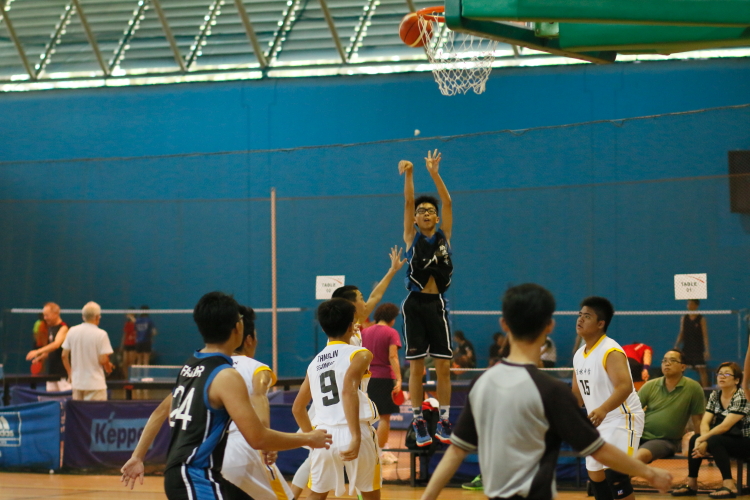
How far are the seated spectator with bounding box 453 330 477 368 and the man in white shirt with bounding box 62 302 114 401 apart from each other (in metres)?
4.45

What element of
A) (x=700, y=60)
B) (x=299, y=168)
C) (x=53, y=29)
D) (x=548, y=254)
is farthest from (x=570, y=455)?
(x=53, y=29)

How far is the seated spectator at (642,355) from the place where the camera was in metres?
10.2

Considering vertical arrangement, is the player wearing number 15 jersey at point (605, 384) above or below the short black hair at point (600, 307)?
below

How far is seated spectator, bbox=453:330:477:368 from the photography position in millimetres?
11117

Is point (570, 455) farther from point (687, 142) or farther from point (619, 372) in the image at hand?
point (687, 142)

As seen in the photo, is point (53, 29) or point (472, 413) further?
point (53, 29)

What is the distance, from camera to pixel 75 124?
1800cm

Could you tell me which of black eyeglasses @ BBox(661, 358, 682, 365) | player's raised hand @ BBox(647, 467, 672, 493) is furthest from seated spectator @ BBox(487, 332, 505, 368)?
player's raised hand @ BBox(647, 467, 672, 493)

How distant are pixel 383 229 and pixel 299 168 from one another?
339 centimetres

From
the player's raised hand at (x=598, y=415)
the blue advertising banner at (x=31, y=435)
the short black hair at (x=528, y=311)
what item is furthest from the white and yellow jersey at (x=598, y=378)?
the blue advertising banner at (x=31, y=435)

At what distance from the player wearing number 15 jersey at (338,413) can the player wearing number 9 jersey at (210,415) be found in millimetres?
1428

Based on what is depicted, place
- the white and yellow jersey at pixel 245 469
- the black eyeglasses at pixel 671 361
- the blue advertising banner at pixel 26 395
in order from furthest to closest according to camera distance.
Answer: the blue advertising banner at pixel 26 395
the black eyeglasses at pixel 671 361
the white and yellow jersey at pixel 245 469

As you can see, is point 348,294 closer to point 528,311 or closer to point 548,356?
point 528,311

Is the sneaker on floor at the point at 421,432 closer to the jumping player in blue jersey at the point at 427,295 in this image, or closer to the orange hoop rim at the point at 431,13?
the jumping player in blue jersey at the point at 427,295
